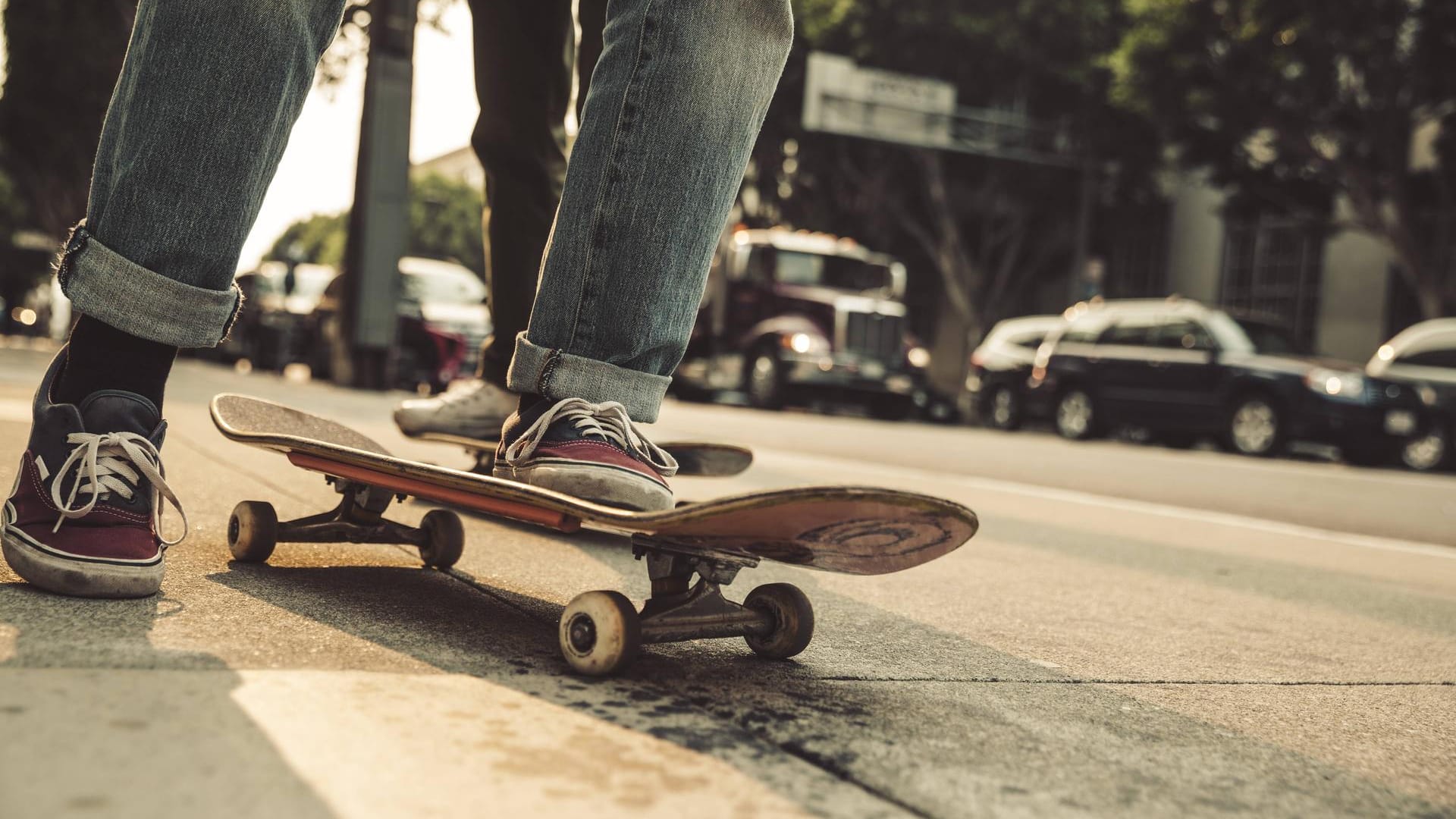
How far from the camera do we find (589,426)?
69.6 inches

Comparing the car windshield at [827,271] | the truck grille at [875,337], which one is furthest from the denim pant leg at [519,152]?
the car windshield at [827,271]

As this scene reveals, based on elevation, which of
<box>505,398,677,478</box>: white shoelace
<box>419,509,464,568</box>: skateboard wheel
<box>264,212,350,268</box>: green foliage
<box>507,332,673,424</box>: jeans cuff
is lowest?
<box>419,509,464,568</box>: skateboard wheel

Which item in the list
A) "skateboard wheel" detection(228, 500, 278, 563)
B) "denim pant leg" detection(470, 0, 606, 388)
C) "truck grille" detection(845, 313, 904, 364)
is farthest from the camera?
"truck grille" detection(845, 313, 904, 364)

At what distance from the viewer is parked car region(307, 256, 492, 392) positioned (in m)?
14.0

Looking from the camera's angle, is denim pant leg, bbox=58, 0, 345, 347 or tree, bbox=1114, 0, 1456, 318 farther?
tree, bbox=1114, 0, 1456, 318

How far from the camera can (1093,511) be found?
16.0ft

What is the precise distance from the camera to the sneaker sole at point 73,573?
1662 millimetres

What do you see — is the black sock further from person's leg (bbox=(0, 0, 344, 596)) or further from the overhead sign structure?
the overhead sign structure

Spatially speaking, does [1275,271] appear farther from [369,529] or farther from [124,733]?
[124,733]

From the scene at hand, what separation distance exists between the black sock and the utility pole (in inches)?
407

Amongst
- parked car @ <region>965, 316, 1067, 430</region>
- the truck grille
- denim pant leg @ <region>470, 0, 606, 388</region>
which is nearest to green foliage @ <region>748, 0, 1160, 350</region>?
parked car @ <region>965, 316, 1067, 430</region>

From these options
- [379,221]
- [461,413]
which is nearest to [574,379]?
[461,413]

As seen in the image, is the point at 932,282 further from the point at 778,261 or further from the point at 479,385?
the point at 479,385

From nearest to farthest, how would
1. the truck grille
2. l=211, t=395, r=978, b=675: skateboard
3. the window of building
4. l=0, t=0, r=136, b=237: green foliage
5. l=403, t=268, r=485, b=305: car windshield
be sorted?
l=211, t=395, r=978, b=675: skateboard, l=403, t=268, r=485, b=305: car windshield, the truck grille, the window of building, l=0, t=0, r=136, b=237: green foliage
